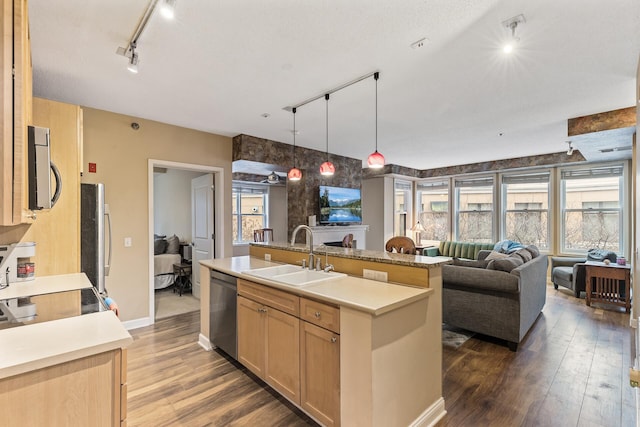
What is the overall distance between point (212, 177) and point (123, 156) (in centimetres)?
123

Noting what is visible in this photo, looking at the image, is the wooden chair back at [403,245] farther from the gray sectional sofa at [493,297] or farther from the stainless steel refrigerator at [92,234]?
the stainless steel refrigerator at [92,234]

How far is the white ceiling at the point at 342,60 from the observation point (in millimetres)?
1905

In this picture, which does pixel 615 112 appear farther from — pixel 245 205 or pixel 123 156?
pixel 245 205

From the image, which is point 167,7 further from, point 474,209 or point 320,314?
point 474,209

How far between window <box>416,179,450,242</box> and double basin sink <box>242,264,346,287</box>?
6.52 metres

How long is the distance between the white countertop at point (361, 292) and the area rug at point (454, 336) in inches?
69.0

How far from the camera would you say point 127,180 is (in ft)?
12.4

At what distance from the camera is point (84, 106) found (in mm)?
3467

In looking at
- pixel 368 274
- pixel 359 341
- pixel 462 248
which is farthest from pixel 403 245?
pixel 462 248

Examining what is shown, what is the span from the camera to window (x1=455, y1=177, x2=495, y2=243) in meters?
7.50

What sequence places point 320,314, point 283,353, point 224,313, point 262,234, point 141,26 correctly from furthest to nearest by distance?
point 262,234
point 224,313
point 283,353
point 141,26
point 320,314

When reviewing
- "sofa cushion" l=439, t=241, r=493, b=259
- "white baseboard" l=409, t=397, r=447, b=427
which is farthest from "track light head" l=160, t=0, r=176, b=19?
"sofa cushion" l=439, t=241, r=493, b=259

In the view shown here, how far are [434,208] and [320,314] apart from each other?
7.44 metres

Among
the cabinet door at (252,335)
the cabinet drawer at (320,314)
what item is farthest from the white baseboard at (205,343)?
the cabinet drawer at (320,314)
